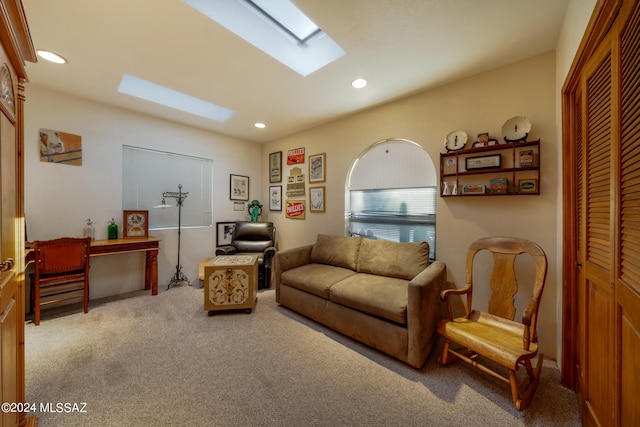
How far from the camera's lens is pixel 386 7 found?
1530 mm

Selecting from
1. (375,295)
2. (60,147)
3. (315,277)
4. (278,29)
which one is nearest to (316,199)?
(315,277)

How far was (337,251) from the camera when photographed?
3.05 m

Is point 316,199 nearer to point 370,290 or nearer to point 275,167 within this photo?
point 275,167

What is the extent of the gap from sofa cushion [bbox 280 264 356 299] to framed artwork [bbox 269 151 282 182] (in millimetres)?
1999

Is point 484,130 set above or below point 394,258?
above

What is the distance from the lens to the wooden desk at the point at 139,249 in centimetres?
276

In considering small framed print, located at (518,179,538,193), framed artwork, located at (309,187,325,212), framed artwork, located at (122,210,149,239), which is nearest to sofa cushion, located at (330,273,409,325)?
small framed print, located at (518,179,538,193)

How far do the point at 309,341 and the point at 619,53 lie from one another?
8.55ft

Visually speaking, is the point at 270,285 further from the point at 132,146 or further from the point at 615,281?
the point at 615,281

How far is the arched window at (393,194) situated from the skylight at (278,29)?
1.31 meters

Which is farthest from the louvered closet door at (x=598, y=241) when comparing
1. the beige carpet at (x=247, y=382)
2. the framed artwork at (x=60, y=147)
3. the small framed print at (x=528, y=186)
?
the framed artwork at (x=60, y=147)

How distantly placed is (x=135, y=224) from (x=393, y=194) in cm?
366

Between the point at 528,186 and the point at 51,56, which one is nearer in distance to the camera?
the point at 528,186

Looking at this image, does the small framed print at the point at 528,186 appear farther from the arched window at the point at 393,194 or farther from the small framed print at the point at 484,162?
the arched window at the point at 393,194
